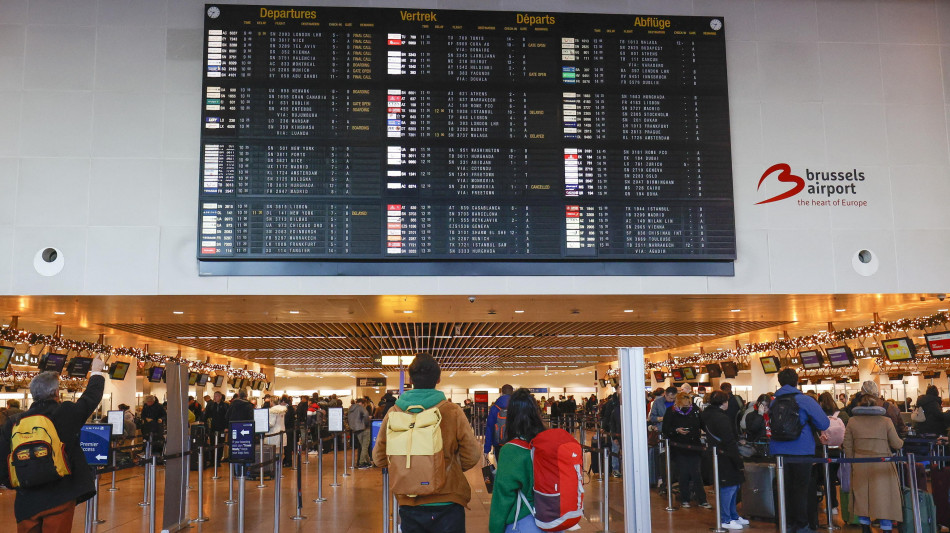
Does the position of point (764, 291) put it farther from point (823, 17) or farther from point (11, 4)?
point (11, 4)

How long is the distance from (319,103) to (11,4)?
3955 mm

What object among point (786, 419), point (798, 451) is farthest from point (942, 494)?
point (786, 419)

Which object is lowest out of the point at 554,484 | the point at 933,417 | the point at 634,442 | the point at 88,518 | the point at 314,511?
the point at 314,511

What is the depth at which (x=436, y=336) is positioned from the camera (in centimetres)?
2161

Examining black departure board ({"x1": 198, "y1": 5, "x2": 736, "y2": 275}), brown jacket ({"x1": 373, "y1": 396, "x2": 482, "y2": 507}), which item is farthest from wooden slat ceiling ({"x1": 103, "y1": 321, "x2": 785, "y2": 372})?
brown jacket ({"x1": 373, "y1": 396, "x2": 482, "y2": 507})

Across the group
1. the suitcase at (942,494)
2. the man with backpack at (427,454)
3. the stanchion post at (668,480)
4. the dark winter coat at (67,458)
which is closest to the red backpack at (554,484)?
the man with backpack at (427,454)

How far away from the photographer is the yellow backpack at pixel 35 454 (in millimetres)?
4910

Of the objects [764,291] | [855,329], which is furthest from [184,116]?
[855,329]

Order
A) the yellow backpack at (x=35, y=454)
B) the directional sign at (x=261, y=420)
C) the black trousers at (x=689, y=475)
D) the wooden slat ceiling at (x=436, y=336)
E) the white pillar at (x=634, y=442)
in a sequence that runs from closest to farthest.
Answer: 1. the yellow backpack at (x=35, y=454)
2. the white pillar at (x=634, y=442)
3. the black trousers at (x=689, y=475)
4. the directional sign at (x=261, y=420)
5. the wooden slat ceiling at (x=436, y=336)

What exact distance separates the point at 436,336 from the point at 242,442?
13227 millimetres

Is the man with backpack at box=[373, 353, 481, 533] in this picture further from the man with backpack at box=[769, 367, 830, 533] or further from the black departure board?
the black departure board

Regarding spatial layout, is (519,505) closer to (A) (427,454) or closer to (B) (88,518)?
(A) (427,454)

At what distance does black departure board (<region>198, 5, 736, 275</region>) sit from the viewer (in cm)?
877

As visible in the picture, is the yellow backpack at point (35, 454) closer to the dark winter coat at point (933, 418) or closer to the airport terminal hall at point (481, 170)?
the airport terminal hall at point (481, 170)
